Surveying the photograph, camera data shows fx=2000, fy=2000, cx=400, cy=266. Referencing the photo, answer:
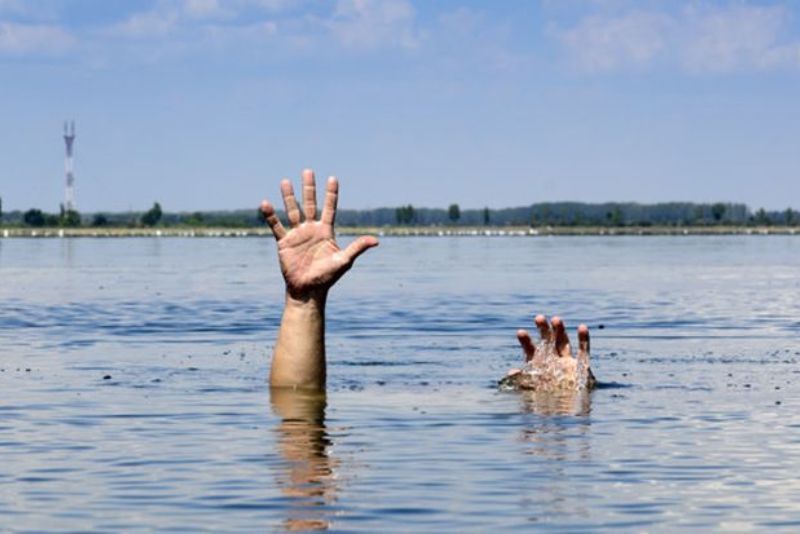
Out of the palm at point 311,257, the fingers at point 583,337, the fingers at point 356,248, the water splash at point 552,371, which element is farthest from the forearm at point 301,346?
the fingers at point 583,337

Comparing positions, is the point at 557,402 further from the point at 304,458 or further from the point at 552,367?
the point at 304,458

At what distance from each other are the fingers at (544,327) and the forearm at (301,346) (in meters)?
2.91

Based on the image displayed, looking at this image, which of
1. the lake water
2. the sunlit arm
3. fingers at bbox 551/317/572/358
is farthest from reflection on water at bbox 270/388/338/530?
fingers at bbox 551/317/572/358

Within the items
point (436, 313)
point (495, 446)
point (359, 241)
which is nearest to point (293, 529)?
point (495, 446)

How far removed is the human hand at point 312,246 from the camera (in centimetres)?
2520

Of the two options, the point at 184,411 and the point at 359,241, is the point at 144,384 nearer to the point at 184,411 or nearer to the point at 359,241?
the point at 184,411

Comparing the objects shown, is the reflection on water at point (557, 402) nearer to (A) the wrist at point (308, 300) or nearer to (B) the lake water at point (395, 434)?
(B) the lake water at point (395, 434)

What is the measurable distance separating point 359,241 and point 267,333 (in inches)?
983

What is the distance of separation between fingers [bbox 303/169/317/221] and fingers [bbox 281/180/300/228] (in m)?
0.22

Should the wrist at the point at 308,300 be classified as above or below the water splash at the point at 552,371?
above

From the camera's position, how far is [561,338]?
2767 centimetres

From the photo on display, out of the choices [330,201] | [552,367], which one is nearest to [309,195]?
[330,201]

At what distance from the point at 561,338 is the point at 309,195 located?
14.7 ft

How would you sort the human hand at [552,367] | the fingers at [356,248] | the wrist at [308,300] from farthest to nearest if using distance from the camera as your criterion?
the human hand at [552,367] → the wrist at [308,300] → the fingers at [356,248]
